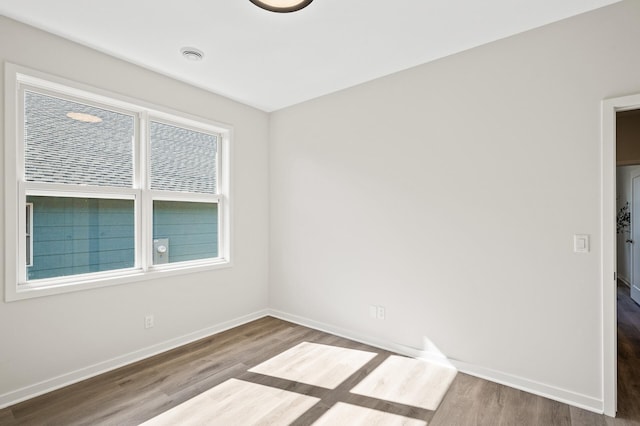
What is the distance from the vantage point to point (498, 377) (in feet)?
8.43

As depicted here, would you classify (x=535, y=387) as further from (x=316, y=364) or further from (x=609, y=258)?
(x=316, y=364)

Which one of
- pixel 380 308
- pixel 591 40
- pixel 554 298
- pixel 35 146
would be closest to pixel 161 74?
pixel 35 146

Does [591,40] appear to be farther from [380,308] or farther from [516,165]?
[380,308]

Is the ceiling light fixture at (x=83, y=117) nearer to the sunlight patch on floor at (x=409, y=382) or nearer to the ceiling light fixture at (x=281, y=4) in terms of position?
the ceiling light fixture at (x=281, y=4)

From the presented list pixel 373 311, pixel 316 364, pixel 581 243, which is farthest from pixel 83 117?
pixel 581 243

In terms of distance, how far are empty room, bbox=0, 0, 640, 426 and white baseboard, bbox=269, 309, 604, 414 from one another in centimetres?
1

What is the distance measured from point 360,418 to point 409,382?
0.64m

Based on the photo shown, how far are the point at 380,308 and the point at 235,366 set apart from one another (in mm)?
1550

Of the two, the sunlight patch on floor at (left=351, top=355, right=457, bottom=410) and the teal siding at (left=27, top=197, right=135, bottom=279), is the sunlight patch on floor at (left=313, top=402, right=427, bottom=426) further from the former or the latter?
the teal siding at (left=27, top=197, right=135, bottom=279)

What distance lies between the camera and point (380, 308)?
10.8 feet

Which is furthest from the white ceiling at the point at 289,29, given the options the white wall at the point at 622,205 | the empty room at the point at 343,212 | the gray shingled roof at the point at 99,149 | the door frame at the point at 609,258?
the white wall at the point at 622,205

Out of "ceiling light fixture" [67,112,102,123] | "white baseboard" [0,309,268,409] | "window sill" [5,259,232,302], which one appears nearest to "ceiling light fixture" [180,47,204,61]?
"ceiling light fixture" [67,112,102,123]

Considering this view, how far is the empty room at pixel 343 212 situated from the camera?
2201mm

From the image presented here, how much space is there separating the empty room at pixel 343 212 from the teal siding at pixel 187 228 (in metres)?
0.02
